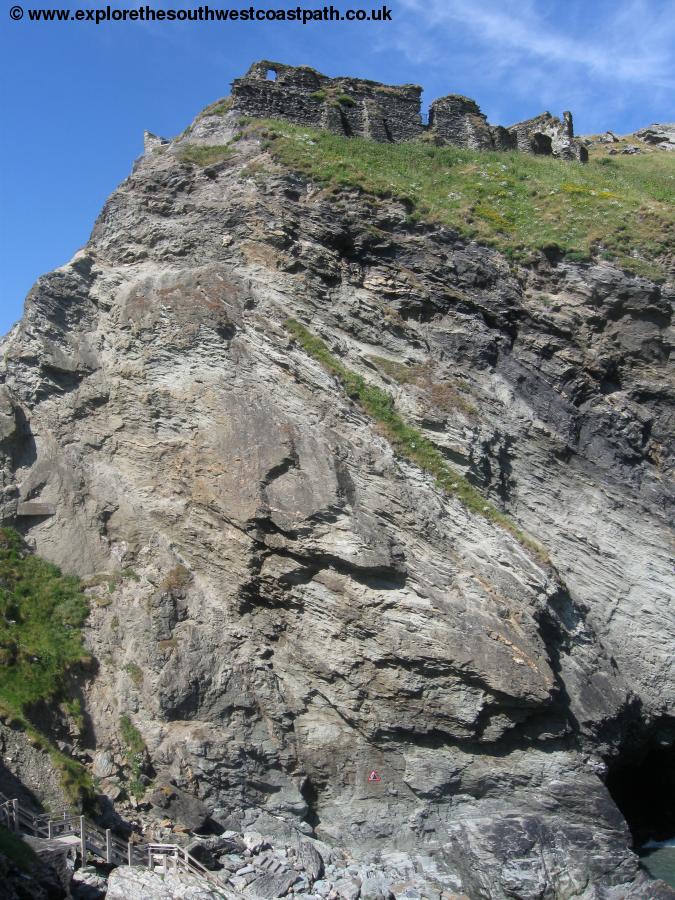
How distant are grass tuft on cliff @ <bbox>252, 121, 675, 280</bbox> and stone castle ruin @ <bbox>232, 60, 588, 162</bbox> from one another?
990 millimetres

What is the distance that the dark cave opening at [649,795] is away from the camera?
21516 mm

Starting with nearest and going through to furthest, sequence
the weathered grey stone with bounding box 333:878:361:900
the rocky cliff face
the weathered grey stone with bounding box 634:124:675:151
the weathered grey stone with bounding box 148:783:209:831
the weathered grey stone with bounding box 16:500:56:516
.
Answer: the weathered grey stone with bounding box 333:878:361:900
the weathered grey stone with bounding box 148:783:209:831
the rocky cliff face
the weathered grey stone with bounding box 16:500:56:516
the weathered grey stone with bounding box 634:124:675:151

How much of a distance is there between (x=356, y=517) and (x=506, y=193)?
15.4 meters

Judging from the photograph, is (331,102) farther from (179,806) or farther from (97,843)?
(97,843)

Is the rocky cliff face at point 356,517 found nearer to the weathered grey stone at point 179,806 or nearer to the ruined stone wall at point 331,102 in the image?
the weathered grey stone at point 179,806

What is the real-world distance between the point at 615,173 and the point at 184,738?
89.8 ft

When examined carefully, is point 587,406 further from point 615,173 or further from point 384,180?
point 615,173

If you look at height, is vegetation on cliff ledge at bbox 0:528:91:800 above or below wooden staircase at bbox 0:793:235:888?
above

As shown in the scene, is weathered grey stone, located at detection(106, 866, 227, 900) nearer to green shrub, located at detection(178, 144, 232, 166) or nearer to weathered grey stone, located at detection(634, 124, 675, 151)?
green shrub, located at detection(178, 144, 232, 166)

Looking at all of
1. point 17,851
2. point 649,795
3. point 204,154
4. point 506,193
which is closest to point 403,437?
point 17,851

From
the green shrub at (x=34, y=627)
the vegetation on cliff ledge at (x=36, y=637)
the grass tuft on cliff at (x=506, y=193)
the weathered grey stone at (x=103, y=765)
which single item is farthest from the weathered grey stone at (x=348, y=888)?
the grass tuft on cliff at (x=506, y=193)

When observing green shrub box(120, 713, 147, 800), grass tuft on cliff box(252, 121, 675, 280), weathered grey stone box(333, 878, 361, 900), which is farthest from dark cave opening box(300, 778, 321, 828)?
grass tuft on cliff box(252, 121, 675, 280)

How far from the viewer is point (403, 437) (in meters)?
19.0

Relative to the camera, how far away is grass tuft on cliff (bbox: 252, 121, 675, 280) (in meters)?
24.1
